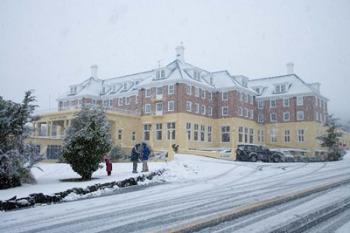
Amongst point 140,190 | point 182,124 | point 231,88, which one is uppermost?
point 231,88

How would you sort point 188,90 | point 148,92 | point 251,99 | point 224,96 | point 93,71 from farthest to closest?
point 93,71 → point 251,99 → point 224,96 → point 148,92 → point 188,90

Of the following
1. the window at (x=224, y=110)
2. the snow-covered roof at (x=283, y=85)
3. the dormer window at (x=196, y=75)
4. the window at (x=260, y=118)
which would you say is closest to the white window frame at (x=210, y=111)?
the window at (x=224, y=110)

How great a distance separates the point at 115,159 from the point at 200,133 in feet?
63.2

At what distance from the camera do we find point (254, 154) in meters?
33.3

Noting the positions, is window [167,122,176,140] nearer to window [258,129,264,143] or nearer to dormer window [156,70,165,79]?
dormer window [156,70,165,79]

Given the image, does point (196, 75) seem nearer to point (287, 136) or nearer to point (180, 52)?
point (180, 52)

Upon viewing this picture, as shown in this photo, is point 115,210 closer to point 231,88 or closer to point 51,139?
point 51,139

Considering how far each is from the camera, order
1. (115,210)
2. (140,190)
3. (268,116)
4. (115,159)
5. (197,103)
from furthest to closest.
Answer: (268,116)
(197,103)
(115,159)
(140,190)
(115,210)

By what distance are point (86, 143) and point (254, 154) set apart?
1901 centimetres

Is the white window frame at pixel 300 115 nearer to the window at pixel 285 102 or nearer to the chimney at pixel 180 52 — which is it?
the window at pixel 285 102

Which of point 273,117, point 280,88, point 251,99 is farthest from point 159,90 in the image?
point 280,88

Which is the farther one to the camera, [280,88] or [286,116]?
[280,88]

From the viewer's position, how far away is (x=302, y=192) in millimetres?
12047

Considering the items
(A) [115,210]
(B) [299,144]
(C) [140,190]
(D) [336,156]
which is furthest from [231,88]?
(A) [115,210]
